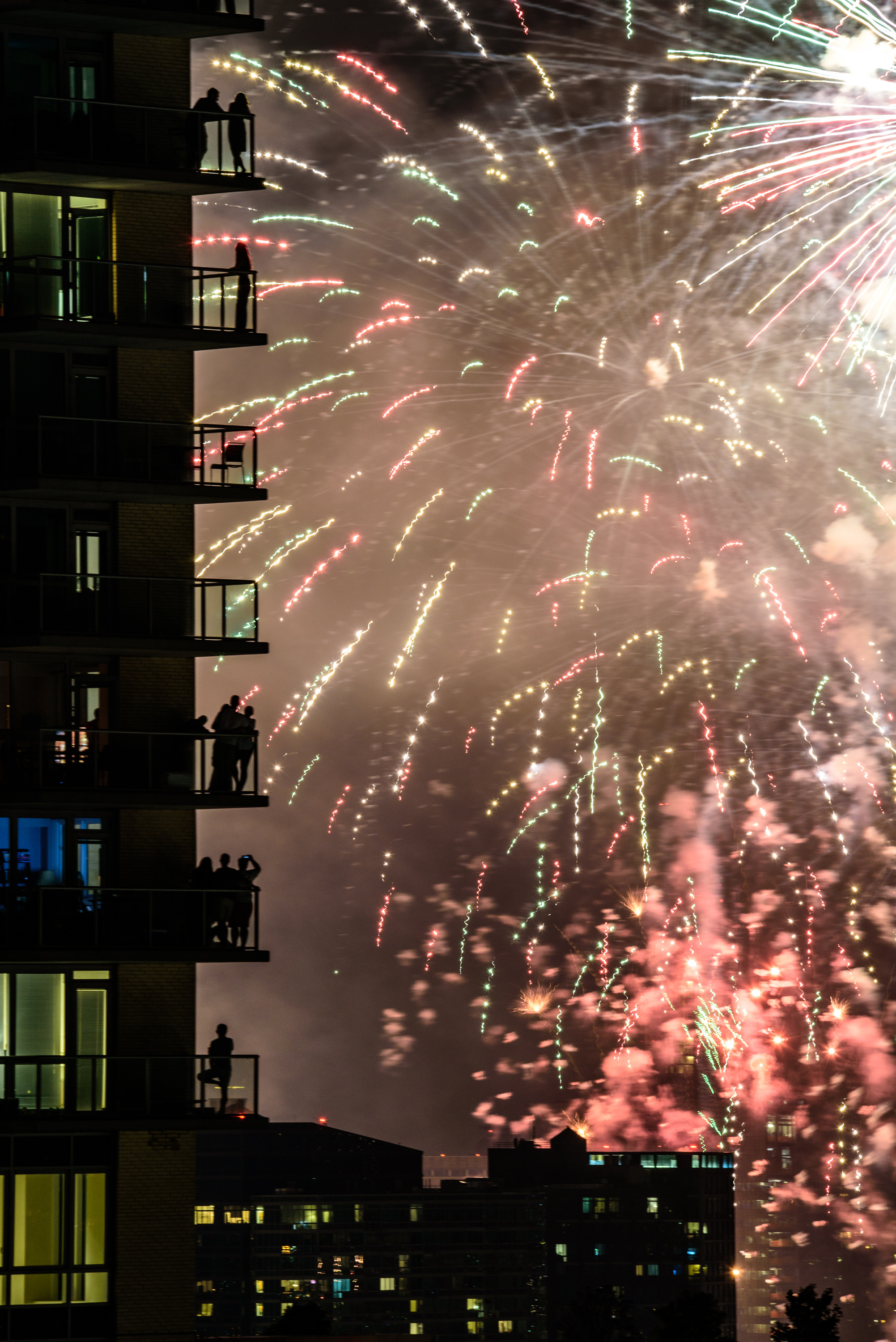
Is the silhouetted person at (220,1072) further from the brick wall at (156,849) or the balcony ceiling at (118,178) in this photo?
the balcony ceiling at (118,178)

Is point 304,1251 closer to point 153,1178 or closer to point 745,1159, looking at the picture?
point 745,1159

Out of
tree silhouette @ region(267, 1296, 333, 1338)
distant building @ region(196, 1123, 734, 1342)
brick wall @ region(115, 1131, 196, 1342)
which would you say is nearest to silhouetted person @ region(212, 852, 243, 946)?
brick wall @ region(115, 1131, 196, 1342)

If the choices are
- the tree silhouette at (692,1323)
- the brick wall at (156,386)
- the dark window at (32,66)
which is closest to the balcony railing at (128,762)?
the brick wall at (156,386)

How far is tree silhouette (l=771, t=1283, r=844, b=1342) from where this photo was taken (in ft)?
229

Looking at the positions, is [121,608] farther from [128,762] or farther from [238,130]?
[238,130]

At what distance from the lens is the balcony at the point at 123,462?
4041 centimetres

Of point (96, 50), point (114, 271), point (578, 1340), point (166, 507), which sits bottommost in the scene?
point (578, 1340)

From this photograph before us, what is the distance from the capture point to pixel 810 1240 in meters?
200

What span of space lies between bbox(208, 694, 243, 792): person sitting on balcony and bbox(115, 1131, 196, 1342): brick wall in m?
5.90

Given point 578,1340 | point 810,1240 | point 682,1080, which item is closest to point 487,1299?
point 682,1080

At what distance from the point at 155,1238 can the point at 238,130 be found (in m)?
19.2

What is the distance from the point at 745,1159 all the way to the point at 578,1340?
85.8 meters

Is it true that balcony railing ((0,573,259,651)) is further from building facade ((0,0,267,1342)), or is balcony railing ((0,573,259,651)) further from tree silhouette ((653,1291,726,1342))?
tree silhouette ((653,1291,726,1342))

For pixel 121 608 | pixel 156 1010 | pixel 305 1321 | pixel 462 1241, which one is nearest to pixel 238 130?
pixel 121 608
